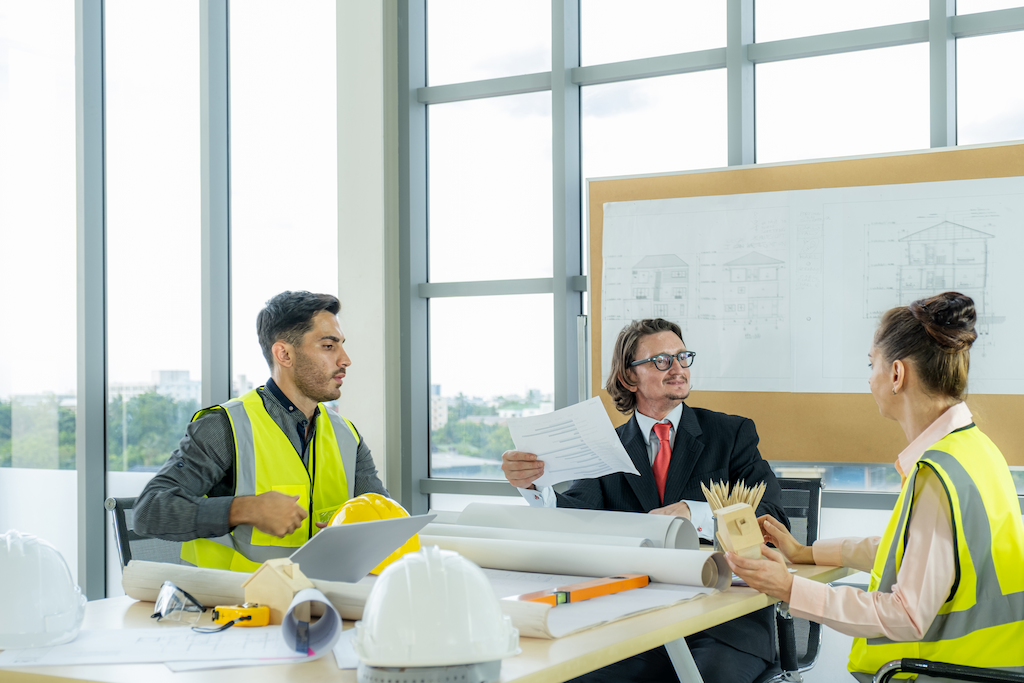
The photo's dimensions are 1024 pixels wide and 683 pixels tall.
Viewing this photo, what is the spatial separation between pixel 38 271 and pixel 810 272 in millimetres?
3268

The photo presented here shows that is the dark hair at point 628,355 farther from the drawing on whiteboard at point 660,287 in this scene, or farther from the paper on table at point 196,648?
the paper on table at point 196,648

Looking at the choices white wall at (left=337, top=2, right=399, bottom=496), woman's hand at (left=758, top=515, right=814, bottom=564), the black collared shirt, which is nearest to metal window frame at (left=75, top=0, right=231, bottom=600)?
white wall at (left=337, top=2, right=399, bottom=496)

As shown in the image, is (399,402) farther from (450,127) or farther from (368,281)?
(450,127)

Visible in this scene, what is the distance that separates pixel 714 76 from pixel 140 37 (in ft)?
8.83

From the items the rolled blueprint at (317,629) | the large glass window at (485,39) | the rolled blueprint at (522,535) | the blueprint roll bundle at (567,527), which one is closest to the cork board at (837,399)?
the large glass window at (485,39)

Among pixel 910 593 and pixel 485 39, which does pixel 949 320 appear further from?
pixel 485 39

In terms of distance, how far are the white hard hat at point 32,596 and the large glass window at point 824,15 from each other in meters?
3.28

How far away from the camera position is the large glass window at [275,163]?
4.27m

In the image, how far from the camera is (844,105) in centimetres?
353

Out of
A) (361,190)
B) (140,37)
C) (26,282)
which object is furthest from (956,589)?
(140,37)

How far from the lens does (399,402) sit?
4.12m

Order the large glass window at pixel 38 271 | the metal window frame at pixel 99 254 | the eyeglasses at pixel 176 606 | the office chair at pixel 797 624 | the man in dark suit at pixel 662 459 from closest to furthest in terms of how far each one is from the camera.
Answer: the eyeglasses at pixel 176 606 < the office chair at pixel 797 624 < the man in dark suit at pixel 662 459 < the large glass window at pixel 38 271 < the metal window frame at pixel 99 254

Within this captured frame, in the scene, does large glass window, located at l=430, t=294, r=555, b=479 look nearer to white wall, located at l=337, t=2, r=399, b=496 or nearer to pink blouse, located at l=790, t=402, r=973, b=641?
white wall, located at l=337, t=2, r=399, b=496

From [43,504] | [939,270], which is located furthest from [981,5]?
[43,504]
